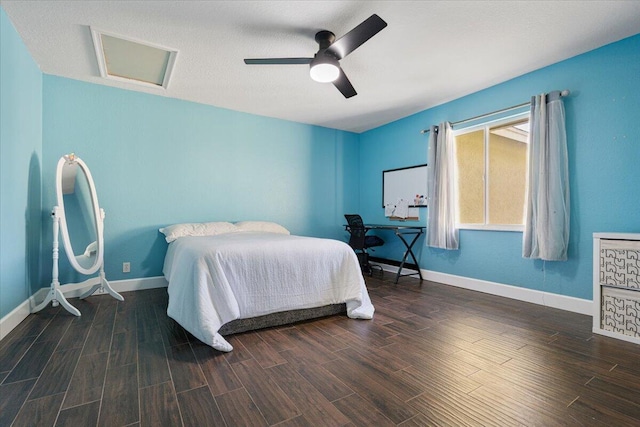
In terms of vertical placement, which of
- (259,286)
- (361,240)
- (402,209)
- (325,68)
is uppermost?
(325,68)

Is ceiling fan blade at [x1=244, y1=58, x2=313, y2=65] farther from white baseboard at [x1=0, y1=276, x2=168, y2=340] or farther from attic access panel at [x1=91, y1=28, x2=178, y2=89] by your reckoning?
white baseboard at [x1=0, y1=276, x2=168, y2=340]

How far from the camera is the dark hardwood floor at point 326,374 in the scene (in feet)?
4.26

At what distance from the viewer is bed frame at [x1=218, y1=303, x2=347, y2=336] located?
2215mm

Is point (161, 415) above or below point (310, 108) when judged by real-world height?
below

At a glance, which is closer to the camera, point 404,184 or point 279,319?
point 279,319

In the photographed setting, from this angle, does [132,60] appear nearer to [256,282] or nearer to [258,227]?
[258,227]

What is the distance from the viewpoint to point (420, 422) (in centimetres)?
126

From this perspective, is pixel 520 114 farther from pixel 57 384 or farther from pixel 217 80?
pixel 57 384

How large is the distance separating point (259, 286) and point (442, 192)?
8.97ft

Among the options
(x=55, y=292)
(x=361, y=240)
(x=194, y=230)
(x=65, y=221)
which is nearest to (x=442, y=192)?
(x=361, y=240)

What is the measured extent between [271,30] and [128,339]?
2650 millimetres

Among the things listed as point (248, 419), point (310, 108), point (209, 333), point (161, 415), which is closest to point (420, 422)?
point (248, 419)

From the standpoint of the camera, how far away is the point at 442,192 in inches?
149

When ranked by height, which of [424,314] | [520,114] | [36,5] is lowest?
[424,314]
